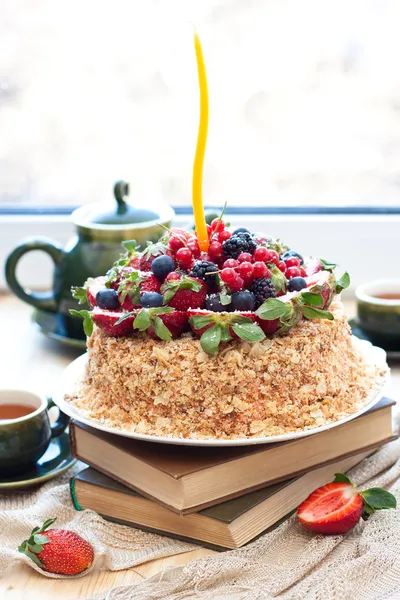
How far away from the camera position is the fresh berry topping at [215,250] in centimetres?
137

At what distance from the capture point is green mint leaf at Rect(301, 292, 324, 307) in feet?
4.37

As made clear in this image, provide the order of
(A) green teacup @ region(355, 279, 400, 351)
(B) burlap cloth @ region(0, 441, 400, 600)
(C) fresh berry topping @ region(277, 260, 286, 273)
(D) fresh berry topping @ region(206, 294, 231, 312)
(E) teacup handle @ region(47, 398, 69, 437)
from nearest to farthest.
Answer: (B) burlap cloth @ region(0, 441, 400, 600)
(D) fresh berry topping @ region(206, 294, 231, 312)
(C) fresh berry topping @ region(277, 260, 286, 273)
(E) teacup handle @ region(47, 398, 69, 437)
(A) green teacup @ region(355, 279, 400, 351)

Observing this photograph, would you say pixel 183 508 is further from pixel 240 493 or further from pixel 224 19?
pixel 224 19

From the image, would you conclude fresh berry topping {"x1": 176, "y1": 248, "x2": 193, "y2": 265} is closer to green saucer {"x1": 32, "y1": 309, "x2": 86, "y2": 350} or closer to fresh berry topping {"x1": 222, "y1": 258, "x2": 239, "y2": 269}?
fresh berry topping {"x1": 222, "y1": 258, "x2": 239, "y2": 269}

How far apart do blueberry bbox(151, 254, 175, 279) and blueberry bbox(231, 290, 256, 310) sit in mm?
110

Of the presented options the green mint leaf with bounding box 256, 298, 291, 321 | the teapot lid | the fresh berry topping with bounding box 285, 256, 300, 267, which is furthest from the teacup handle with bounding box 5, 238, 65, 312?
the green mint leaf with bounding box 256, 298, 291, 321

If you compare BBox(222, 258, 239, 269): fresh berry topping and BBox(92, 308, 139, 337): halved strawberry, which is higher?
BBox(222, 258, 239, 269): fresh berry topping

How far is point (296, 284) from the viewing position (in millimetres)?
1367

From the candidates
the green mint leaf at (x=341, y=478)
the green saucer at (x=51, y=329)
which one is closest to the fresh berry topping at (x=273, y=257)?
the green mint leaf at (x=341, y=478)

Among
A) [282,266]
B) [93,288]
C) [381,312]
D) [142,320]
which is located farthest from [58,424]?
[381,312]

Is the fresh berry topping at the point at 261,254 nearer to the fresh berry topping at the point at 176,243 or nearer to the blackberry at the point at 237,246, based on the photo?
the blackberry at the point at 237,246

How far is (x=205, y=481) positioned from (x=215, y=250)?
1.09 feet

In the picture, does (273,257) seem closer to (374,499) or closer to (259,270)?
(259,270)

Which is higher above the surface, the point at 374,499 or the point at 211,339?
the point at 211,339
